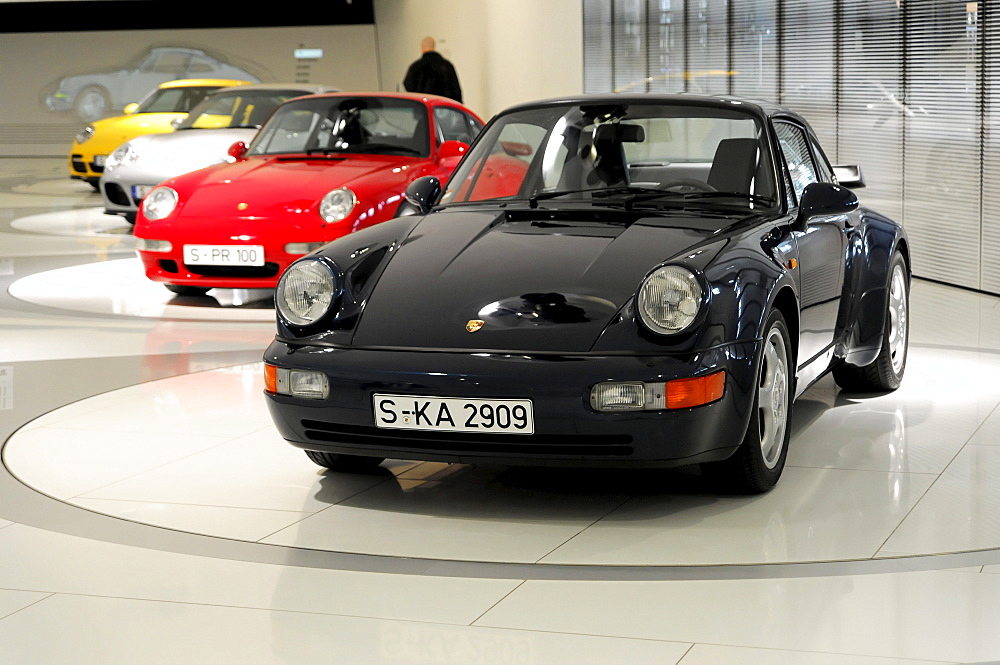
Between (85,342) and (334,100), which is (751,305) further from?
(334,100)

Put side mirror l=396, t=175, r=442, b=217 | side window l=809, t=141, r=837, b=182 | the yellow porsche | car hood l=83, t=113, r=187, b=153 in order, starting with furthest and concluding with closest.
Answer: the yellow porsche < car hood l=83, t=113, r=187, b=153 < side window l=809, t=141, r=837, b=182 < side mirror l=396, t=175, r=442, b=217

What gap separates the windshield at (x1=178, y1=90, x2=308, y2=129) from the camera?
440 inches

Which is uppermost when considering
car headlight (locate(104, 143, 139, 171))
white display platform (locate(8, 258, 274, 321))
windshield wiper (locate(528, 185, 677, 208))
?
windshield wiper (locate(528, 185, 677, 208))

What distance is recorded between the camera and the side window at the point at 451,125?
805 centimetres

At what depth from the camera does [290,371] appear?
11.6ft

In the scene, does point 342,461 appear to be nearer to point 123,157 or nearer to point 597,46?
point 123,157

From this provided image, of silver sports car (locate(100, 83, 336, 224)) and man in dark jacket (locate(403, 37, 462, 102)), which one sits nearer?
silver sports car (locate(100, 83, 336, 224))

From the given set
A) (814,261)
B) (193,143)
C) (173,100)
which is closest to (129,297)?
(193,143)

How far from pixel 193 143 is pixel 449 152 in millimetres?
3969

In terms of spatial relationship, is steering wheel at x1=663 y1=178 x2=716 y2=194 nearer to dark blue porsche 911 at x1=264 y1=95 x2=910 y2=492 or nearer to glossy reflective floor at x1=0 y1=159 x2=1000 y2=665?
dark blue porsche 911 at x1=264 y1=95 x2=910 y2=492

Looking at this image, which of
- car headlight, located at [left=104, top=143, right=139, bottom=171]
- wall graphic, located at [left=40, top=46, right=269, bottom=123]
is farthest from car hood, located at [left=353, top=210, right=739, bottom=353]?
wall graphic, located at [left=40, top=46, right=269, bottom=123]

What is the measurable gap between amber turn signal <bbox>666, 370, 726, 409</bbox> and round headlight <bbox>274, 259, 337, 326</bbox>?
3.31 feet

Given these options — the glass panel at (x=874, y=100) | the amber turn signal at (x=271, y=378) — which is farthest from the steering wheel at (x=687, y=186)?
the glass panel at (x=874, y=100)

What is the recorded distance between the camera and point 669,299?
131 inches
